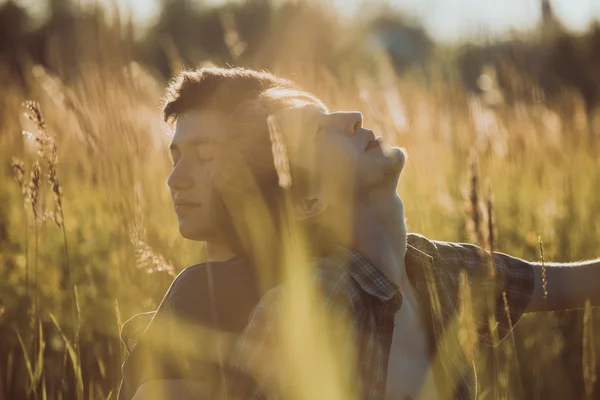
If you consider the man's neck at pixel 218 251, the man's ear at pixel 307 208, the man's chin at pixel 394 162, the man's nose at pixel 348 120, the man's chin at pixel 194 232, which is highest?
the man's nose at pixel 348 120

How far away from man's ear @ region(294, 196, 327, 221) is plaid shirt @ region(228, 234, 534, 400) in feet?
0.40

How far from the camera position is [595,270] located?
186 cm

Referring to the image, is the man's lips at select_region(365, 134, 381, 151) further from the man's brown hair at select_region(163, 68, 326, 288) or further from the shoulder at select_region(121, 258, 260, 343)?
the shoulder at select_region(121, 258, 260, 343)

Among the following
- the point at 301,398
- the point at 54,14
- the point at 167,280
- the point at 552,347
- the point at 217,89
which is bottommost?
the point at 552,347

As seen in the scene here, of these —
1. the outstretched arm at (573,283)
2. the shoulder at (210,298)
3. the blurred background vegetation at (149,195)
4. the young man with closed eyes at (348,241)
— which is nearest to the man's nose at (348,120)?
the young man with closed eyes at (348,241)

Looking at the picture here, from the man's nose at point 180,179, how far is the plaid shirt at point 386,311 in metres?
0.41

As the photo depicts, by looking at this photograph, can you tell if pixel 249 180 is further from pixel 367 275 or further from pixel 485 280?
pixel 485 280

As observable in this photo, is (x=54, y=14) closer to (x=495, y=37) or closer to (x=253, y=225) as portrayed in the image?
(x=495, y=37)

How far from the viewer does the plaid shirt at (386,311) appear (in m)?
Answer: 1.39

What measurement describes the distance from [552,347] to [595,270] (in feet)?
2.79

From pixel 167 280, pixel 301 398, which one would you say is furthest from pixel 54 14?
pixel 301 398

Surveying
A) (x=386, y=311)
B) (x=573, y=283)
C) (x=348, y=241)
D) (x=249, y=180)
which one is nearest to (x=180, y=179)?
(x=249, y=180)

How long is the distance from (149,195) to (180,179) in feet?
6.18

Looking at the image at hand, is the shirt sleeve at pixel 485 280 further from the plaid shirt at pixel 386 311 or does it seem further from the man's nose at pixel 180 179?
the man's nose at pixel 180 179
